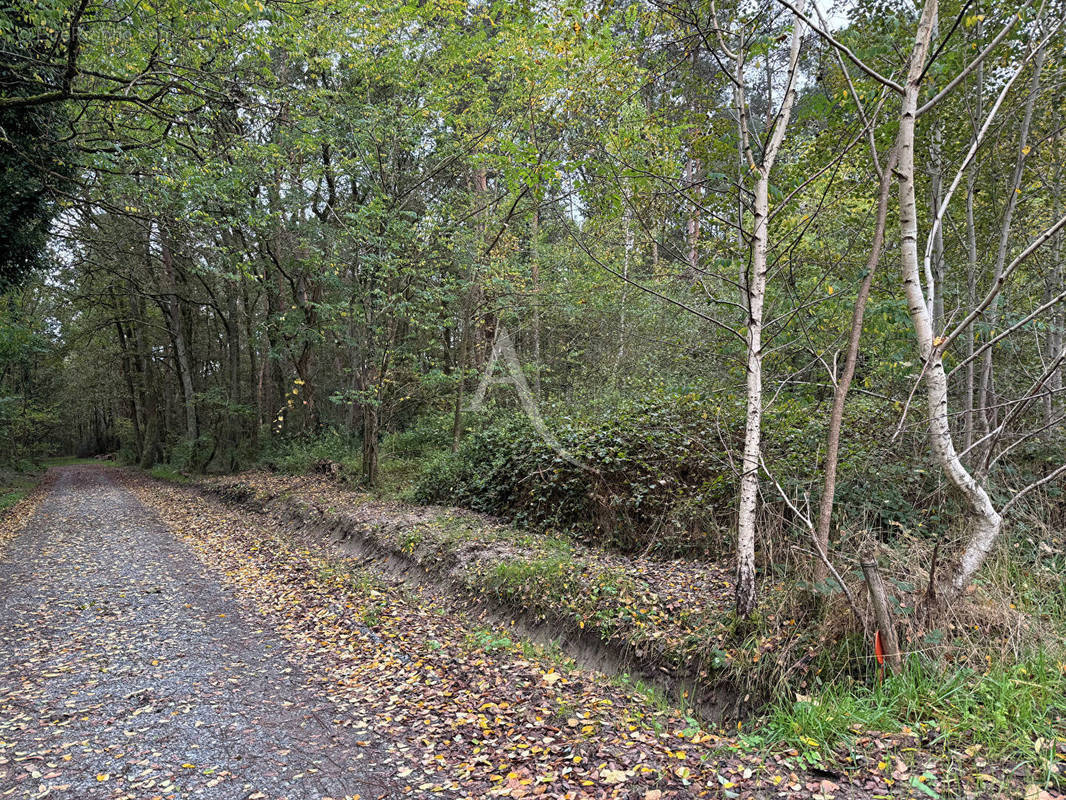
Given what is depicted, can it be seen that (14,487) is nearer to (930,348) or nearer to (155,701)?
(155,701)

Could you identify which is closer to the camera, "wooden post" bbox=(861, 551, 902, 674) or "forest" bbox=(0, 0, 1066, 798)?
"wooden post" bbox=(861, 551, 902, 674)

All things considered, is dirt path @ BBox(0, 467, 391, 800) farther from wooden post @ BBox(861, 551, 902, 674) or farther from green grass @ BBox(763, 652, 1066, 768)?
wooden post @ BBox(861, 551, 902, 674)

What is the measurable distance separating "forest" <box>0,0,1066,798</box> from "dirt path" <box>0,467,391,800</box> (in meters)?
2.43

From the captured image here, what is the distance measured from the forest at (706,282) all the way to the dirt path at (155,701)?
243 centimetres

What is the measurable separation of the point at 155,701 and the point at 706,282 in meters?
6.15

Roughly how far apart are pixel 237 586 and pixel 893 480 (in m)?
8.14

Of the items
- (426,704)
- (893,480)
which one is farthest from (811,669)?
(426,704)

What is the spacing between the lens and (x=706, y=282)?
5602 millimetres

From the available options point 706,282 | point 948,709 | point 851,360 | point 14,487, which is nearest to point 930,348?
Answer: point 851,360

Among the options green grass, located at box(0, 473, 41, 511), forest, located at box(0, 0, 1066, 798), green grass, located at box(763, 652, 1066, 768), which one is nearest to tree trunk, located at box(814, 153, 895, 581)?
forest, located at box(0, 0, 1066, 798)

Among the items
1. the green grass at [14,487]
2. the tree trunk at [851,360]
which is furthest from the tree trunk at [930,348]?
the green grass at [14,487]

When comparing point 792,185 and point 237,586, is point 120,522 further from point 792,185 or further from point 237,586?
point 792,185

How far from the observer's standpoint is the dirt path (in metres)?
3.36

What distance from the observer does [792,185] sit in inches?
186
